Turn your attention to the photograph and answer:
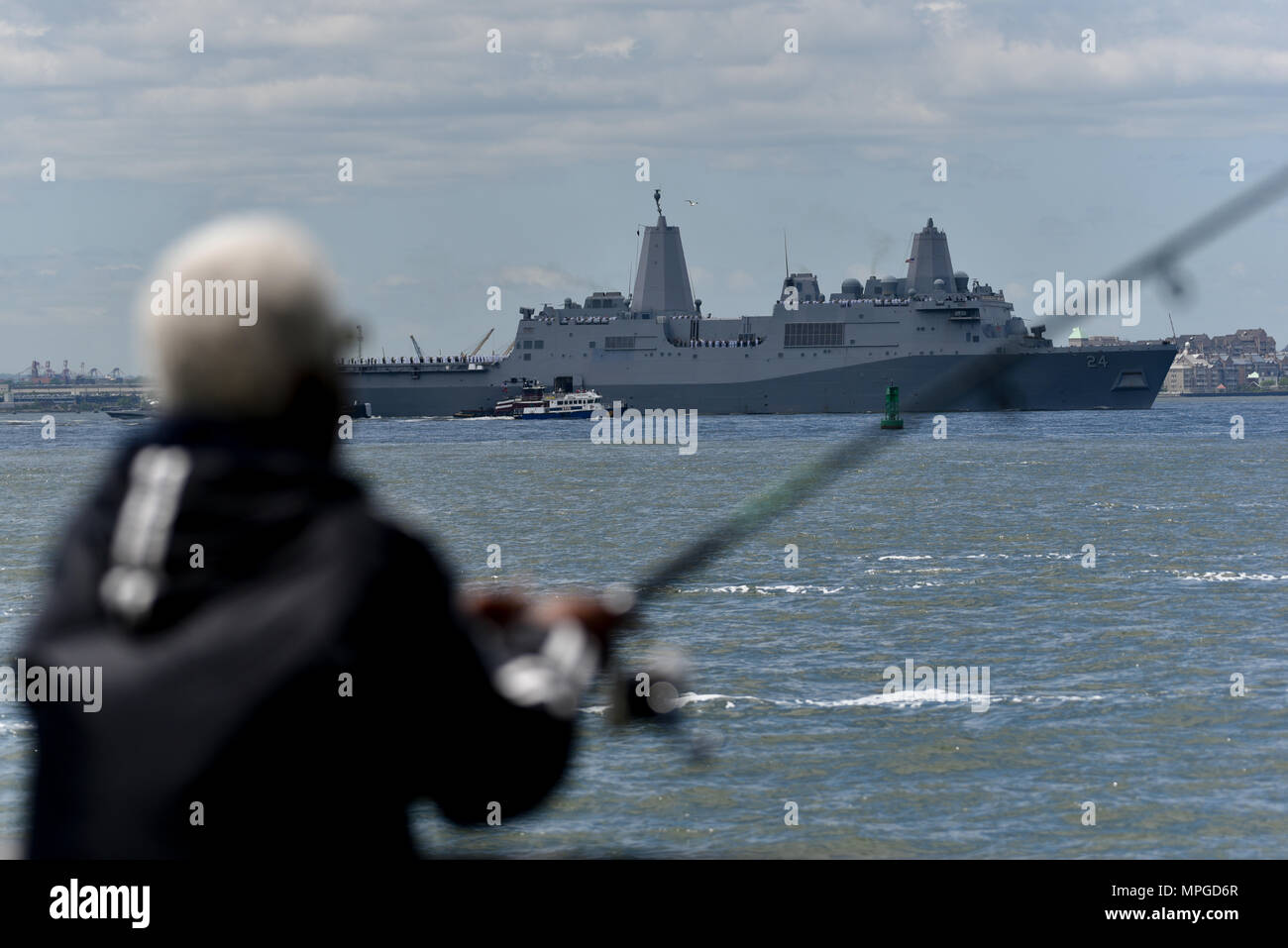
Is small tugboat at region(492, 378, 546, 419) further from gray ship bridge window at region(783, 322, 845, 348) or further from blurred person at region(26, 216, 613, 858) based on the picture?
blurred person at region(26, 216, 613, 858)

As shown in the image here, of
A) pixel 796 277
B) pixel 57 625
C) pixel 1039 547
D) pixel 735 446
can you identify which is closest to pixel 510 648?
pixel 57 625

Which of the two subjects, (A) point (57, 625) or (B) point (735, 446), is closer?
(A) point (57, 625)

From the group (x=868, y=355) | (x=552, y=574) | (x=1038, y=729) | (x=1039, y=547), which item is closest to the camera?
(x=1038, y=729)

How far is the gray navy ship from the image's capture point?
11169cm

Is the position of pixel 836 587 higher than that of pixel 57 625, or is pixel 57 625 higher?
pixel 57 625

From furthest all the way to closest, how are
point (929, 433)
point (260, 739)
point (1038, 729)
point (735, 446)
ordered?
point (929, 433)
point (735, 446)
point (1038, 729)
point (260, 739)

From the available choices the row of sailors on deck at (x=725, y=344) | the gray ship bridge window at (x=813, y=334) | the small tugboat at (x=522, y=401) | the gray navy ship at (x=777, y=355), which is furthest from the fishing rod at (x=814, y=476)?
the small tugboat at (x=522, y=401)

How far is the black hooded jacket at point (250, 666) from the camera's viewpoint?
6.12ft

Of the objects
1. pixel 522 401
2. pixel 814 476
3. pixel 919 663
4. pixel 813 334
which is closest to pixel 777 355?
pixel 813 334

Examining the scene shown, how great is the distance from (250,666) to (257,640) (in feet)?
0.10

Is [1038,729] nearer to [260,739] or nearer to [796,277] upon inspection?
[260,739]

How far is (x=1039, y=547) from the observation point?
33.5 m

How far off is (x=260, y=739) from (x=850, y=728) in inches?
584

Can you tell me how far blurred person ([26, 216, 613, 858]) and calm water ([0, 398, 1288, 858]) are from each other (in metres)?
0.10
